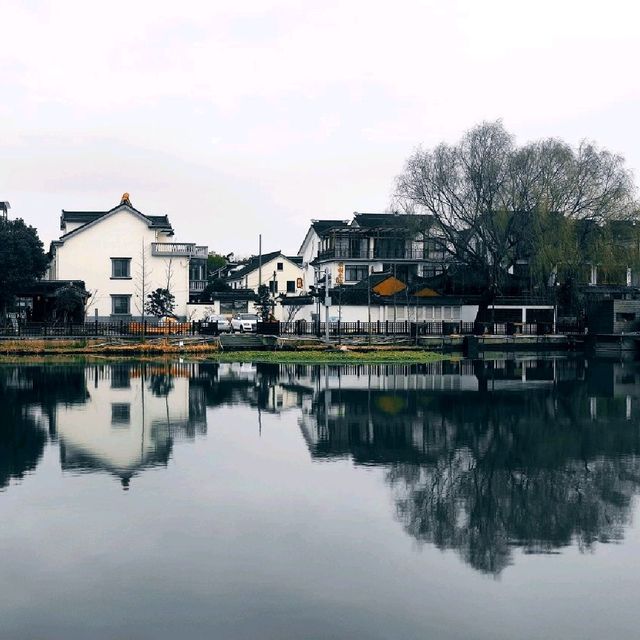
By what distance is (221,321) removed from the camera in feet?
177

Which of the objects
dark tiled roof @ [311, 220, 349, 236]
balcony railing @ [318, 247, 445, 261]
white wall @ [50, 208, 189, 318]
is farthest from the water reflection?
dark tiled roof @ [311, 220, 349, 236]

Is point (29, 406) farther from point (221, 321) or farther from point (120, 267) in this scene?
point (120, 267)

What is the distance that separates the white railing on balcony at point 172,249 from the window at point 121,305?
3.32 meters

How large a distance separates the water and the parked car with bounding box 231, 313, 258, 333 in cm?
2811

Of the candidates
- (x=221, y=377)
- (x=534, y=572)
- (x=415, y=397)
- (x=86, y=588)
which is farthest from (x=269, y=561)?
(x=221, y=377)

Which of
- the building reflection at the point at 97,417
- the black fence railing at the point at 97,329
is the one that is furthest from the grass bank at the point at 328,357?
the black fence railing at the point at 97,329

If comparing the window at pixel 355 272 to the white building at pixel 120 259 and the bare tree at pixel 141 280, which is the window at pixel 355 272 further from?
the bare tree at pixel 141 280

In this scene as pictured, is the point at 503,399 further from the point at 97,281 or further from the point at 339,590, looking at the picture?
the point at 97,281

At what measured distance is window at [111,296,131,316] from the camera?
54312mm

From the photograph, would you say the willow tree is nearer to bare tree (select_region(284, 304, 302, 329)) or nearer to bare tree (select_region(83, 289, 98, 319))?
bare tree (select_region(284, 304, 302, 329))

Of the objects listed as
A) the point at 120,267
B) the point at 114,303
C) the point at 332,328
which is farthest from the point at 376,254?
the point at 114,303

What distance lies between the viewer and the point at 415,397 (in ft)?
83.6

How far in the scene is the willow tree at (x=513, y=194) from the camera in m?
49.0

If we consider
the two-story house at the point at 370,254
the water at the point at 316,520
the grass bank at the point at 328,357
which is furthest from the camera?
the two-story house at the point at 370,254
